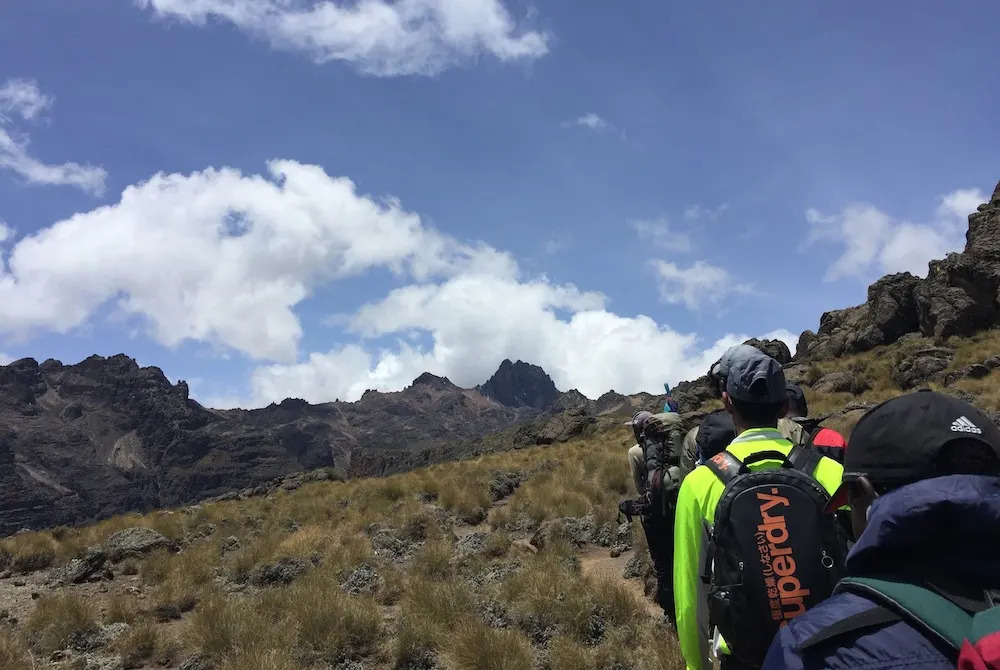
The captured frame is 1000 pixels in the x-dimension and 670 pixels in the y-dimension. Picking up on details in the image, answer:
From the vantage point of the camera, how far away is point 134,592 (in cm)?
1038

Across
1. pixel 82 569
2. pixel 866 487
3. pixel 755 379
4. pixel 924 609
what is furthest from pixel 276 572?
pixel 924 609

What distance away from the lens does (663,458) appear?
6027 millimetres

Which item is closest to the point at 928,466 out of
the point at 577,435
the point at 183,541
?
the point at 183,541

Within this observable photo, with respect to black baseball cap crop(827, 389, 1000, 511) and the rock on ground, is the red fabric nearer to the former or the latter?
black baseball cap crop(827, 389, 1000, 511)

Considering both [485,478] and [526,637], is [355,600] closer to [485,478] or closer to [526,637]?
[526,637]

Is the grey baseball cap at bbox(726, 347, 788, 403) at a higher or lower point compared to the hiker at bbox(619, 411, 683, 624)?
higher

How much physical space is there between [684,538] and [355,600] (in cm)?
614

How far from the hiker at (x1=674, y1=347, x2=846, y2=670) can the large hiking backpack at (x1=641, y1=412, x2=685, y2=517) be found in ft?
9.79

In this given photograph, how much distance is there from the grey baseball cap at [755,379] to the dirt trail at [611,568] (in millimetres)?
5080

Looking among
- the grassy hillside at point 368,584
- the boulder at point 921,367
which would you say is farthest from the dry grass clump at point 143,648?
the boulder at point 921,367

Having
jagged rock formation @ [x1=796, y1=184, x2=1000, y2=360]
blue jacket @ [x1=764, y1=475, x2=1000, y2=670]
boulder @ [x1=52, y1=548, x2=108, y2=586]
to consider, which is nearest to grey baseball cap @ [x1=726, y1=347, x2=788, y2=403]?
blue jacket @ [x1=764, y1=475, x2=1000, y2=670]

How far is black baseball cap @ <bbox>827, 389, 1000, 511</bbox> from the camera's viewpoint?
1.51 meters

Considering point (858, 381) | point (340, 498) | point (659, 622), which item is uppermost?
point (858, 381)

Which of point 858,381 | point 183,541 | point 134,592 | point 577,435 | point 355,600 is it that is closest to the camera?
point 355,600
